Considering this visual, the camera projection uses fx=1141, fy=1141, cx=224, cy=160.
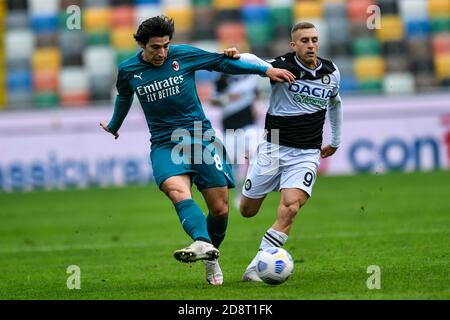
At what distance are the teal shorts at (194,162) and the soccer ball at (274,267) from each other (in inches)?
35.6

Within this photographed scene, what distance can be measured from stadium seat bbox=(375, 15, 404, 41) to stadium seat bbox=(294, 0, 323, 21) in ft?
4.75

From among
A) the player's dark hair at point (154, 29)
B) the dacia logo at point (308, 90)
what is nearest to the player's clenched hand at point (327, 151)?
the dacia logo at point (308, 90)

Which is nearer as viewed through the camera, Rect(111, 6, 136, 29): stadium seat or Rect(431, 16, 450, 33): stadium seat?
Rect(431, 16, 450, 33): stadium seat

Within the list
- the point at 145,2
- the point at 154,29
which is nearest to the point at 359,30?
the point at 145,2

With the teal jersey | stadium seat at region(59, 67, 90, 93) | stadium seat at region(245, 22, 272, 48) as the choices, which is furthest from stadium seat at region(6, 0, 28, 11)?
the teal jersey

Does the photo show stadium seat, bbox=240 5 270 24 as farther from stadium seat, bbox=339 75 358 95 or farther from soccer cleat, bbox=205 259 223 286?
soccer cleat, bbox=205 259 223 286

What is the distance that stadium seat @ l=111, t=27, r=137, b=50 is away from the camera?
2691 centimetres

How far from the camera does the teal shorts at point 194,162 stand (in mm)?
9594

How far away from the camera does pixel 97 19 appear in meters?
27.0

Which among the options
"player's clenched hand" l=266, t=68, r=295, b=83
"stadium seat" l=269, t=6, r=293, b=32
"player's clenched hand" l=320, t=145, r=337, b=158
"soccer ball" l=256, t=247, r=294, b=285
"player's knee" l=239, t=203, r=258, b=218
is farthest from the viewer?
"stadium seat" l=269, t=6, r=293, b=32

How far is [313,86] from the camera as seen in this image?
10.0 metres

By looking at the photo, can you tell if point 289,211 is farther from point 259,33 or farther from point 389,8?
point 389,8

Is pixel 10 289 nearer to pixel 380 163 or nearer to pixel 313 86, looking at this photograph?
pixel 313 86
